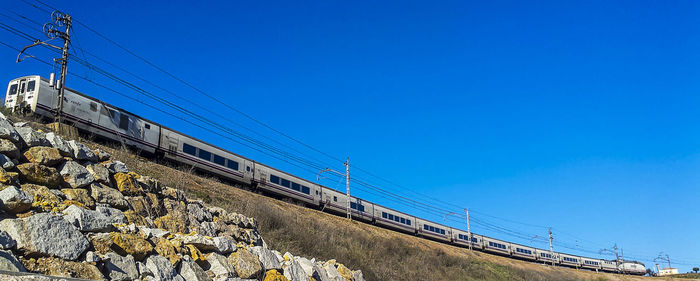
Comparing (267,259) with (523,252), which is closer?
(267,259)

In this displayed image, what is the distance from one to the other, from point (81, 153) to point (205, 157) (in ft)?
70.9

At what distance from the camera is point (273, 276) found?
10859 mm

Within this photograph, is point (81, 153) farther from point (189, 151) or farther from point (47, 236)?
point (189, 151)

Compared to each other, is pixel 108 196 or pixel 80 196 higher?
pixel 108 196

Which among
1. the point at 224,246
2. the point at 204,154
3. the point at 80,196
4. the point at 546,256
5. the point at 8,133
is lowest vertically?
the point at 224,246

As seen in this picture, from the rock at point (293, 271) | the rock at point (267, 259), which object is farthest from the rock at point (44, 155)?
the rock at point (293, 271)

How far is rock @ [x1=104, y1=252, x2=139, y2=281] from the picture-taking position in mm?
7590

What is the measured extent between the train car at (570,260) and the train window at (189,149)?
67370mm

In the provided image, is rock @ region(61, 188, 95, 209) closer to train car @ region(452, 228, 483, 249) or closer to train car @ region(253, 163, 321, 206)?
train car @ region(253, 163, 321, 206)

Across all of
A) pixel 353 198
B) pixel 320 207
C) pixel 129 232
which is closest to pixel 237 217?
pixel 129 232

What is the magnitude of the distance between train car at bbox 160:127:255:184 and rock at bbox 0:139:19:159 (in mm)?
21035

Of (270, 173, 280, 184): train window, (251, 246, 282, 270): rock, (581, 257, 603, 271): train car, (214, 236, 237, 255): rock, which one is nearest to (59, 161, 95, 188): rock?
(214, 236, 237, 255): rock

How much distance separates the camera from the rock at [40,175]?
9.36 metres

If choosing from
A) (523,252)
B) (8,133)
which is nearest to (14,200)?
(8,133)
